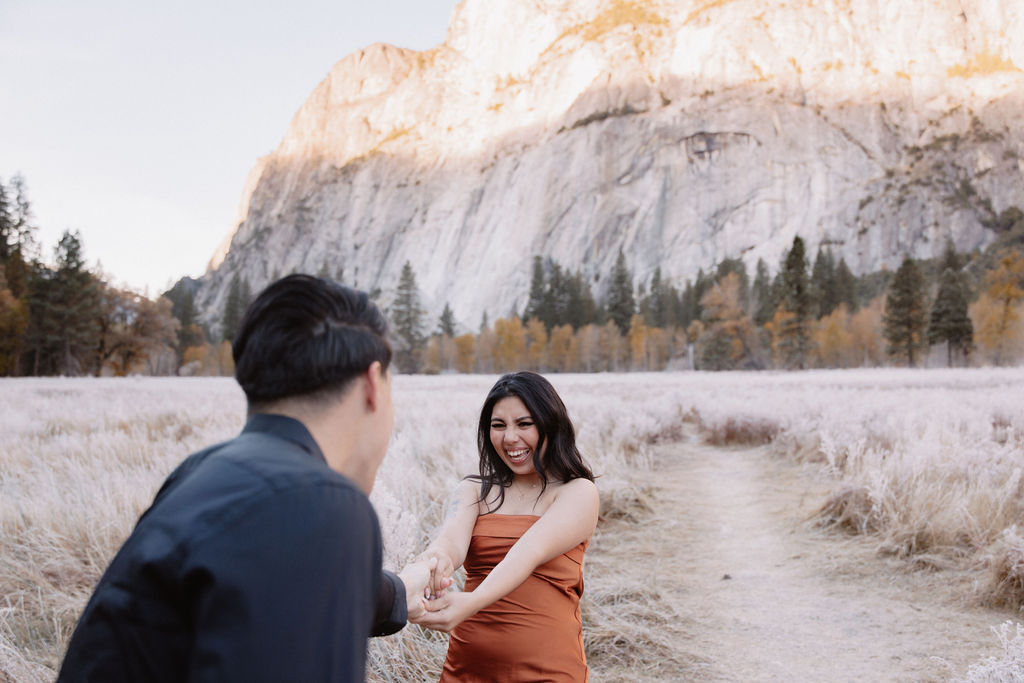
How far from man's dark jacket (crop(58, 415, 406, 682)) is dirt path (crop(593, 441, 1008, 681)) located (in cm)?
343

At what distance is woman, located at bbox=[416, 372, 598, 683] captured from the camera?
2.31 m

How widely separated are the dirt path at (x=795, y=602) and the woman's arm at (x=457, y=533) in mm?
1904

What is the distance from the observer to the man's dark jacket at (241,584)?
85 centimetres

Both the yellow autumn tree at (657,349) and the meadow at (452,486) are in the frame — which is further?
the yellow autumn tree at (657,349)

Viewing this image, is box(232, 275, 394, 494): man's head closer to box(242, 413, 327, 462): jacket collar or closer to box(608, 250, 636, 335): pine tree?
box(242, 413, 327, 462): jacket collar

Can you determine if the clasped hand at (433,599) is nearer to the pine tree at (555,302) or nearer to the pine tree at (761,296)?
the pine tree at (761,296)

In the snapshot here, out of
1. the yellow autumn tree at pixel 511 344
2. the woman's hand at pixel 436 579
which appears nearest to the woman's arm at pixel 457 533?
the woman's hand at pixel 436 579

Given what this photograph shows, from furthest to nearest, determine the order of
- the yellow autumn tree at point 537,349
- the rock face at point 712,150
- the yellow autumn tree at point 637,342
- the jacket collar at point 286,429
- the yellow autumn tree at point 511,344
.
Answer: the rock face at point 712,150 < the yellow autumn tree at point 537,349 < the yellow autumn tree at point 511,344 < the yellow autumn tree at point 637,342 < the jacket collar at point 286,429

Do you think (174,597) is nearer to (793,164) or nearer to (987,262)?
(987,262)

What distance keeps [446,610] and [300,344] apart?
1291mm

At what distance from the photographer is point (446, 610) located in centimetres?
208

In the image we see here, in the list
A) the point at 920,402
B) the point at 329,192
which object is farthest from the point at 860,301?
the point at 329,192

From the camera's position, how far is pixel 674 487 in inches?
338

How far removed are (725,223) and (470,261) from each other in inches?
1524
